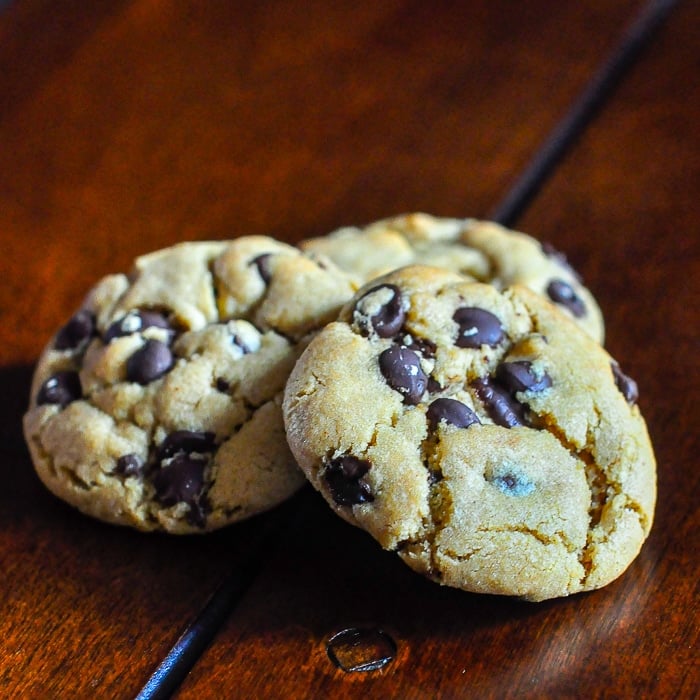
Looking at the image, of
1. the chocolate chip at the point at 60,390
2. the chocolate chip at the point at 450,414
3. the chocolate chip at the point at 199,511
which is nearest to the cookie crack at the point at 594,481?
the chocolate chip at the point at 450,414

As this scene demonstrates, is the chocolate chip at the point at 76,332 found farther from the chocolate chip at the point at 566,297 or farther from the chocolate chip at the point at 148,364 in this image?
the chocolate chip at the point at 566,297

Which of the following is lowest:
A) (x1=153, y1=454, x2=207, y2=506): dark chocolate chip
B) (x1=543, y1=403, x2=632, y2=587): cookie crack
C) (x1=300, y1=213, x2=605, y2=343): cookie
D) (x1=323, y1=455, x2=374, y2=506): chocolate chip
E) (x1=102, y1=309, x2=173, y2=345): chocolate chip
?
(x1=543, y1=403, x2=632, y2=587): cookie crack

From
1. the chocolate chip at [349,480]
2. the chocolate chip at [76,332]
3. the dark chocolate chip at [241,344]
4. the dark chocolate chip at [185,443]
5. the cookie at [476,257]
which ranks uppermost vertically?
the chocolate chip at [76,332]

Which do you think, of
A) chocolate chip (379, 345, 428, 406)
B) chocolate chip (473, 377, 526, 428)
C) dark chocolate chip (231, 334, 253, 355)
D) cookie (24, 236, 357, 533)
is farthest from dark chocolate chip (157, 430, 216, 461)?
chocolate chip (473, 377, 526, 428)

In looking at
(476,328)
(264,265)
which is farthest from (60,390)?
(476,328)

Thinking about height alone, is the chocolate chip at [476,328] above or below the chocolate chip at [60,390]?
below

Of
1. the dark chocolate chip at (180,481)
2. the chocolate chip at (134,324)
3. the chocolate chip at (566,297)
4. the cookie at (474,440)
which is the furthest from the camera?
the chocolate chip at (566,297)

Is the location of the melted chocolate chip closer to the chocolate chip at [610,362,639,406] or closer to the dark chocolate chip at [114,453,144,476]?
the dark chocolate chip at [114,453,144,476]
